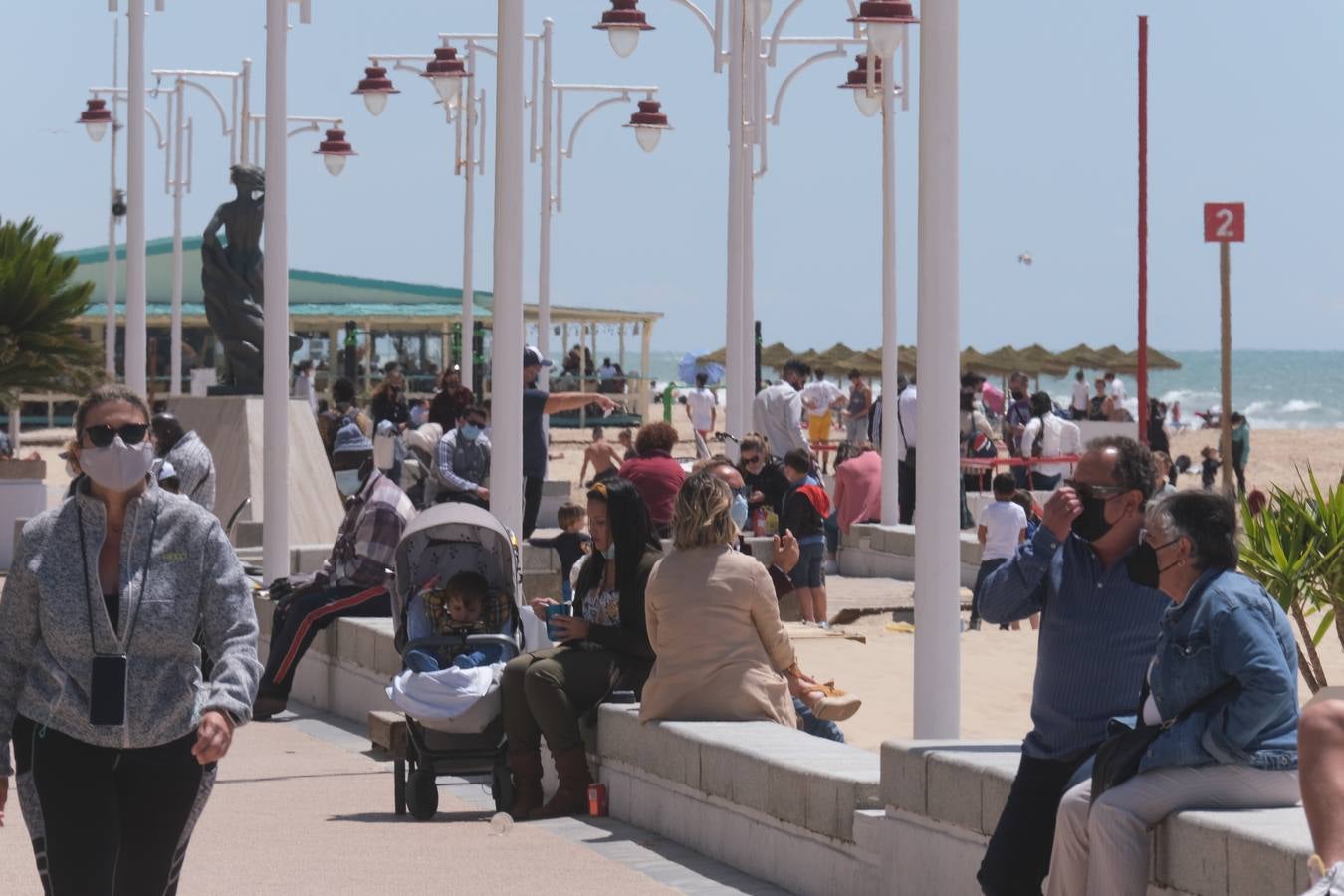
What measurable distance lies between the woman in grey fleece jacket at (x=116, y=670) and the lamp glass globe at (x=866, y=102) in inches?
751

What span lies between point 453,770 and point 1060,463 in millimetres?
16719

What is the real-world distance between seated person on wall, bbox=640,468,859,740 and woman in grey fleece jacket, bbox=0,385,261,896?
3.72 m

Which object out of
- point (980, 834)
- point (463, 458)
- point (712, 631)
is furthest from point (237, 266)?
point (980, 834)

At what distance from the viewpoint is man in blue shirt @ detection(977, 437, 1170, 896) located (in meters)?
6.47

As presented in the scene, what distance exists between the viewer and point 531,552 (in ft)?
62.5

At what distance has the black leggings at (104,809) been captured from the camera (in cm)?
538

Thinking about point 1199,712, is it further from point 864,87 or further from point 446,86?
point 446,86

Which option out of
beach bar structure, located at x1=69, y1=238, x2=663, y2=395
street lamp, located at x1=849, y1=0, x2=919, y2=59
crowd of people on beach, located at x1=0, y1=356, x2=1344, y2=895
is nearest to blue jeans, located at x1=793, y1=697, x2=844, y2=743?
crowd of people on beach, located at x1=0, y1=356, x2=1344, y2=895

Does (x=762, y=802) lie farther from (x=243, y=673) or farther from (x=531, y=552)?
(x=531, y=552)

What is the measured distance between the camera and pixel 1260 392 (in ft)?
480

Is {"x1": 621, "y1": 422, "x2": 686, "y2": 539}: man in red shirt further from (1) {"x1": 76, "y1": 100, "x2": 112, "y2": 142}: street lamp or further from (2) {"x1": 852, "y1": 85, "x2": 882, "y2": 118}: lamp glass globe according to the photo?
(1) {"x1": 76, "y1": 100, "x2": 112, "y2": 142}: street lamp

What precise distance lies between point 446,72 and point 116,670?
2366cm

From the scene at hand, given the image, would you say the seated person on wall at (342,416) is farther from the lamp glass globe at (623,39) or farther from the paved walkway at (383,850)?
the paved walkway at (383,850)

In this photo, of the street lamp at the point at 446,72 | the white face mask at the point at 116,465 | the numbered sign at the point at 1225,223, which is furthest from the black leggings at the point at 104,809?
the street lamp at the point at 446,72
